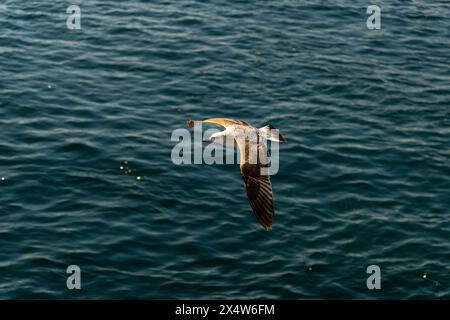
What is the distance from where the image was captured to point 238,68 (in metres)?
34.3

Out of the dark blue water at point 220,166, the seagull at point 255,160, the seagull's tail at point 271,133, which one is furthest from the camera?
the dark blue water at point 220,166

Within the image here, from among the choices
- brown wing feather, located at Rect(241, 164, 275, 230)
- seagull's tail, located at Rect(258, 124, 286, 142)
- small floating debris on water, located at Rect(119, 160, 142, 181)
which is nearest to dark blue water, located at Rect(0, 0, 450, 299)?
small floating debris on water, located at Rect(119, 160, 142, 181)

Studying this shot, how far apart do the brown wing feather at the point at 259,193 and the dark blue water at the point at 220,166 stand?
5.72 meters

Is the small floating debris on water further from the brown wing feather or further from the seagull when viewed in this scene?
the brown wing feather

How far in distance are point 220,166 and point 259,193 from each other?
998 cm

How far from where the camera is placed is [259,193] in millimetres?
18406

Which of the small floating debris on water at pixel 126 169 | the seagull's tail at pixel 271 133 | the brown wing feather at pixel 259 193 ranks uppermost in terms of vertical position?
the small floating debris on water at pixel 126 169

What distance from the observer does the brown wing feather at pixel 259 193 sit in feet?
59.2

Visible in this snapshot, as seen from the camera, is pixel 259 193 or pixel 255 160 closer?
pixel 259 193

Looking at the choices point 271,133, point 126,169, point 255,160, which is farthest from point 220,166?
point 271,133

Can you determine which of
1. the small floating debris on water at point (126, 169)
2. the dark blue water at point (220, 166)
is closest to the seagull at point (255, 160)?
the dark blue water at point (220, 166)

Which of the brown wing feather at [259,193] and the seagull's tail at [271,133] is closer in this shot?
the brown wing feather at [259,193]

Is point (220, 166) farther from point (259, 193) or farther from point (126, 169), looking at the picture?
point (259, 193)

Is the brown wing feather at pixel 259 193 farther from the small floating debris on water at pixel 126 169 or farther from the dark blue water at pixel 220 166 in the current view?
the small floating debris on water at pixel 126 169
